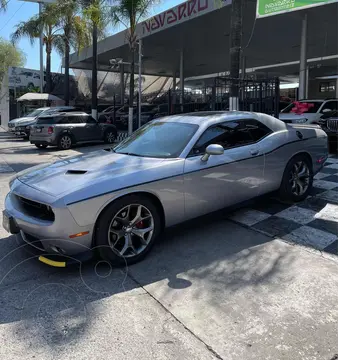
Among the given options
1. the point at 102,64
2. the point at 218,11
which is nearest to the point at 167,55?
the point at 102,64

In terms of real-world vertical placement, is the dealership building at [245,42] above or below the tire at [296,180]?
above

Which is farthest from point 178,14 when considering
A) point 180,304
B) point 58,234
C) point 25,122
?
point 180,304

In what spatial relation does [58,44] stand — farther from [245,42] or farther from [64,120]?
[64,120]

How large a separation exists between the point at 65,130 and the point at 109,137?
92.3 inches

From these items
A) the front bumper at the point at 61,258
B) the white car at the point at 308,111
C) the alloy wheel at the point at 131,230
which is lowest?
the front bumper at the point at 61,258

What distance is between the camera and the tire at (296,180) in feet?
18.8

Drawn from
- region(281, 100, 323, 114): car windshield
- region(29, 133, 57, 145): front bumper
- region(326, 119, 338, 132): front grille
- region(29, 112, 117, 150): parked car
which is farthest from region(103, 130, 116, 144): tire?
region(326, 119, 338, 132): front grille

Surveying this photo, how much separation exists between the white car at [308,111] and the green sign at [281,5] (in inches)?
138

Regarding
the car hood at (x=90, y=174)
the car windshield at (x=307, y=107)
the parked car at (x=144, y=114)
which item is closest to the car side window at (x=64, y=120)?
the parked car at (x=144, y=114)

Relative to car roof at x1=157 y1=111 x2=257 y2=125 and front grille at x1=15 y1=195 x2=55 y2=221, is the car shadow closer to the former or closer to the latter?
front grille at x1=15 y1=195 x2=55 y2=221

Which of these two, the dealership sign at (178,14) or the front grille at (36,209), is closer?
the front grille at (36,209)

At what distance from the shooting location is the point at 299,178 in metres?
5.98

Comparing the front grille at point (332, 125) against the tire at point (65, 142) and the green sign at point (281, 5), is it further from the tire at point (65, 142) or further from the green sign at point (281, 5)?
the tire at point (65, 142)

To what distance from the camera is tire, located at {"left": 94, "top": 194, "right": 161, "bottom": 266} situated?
3.75 m
